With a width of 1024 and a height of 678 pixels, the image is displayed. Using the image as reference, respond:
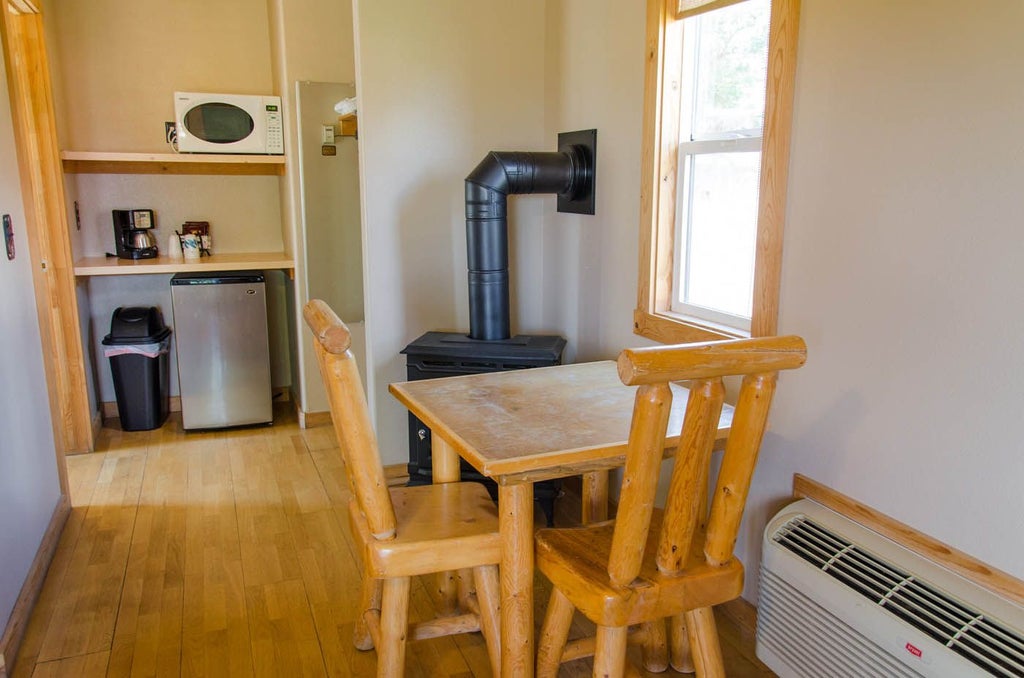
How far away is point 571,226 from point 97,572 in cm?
215

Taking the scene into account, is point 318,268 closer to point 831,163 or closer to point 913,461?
point 831,163

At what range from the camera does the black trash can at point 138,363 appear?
13.3ft

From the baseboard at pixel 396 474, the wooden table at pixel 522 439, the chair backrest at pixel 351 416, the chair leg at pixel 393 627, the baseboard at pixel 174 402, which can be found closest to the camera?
the chair backrest at pixel 351 416

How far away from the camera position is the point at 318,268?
13.1 ft

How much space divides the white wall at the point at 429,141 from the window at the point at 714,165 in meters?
0.86

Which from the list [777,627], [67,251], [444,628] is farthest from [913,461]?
[67,251]

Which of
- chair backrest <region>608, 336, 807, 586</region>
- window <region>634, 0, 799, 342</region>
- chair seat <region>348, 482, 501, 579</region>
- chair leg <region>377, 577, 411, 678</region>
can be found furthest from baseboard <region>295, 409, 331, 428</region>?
chair backrest <region>608, 336, 807, 586</region>

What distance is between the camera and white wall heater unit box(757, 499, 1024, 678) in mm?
1449

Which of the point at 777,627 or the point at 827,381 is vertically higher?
the point at 827,381

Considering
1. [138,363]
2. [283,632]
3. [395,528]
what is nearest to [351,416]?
[395,528]

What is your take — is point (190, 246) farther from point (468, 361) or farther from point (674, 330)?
point (674, 330)

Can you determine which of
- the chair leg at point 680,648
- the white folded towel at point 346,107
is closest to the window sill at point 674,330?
the chair leg at point 680,648

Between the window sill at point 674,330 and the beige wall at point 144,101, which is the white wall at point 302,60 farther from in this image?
the window sill at point 674,330

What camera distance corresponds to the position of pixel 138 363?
13.4ft
